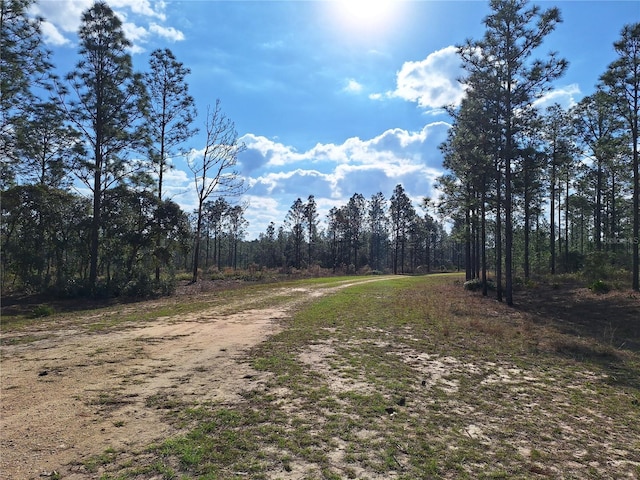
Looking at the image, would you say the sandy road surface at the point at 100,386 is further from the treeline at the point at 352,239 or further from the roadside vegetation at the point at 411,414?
the treeline at the point at 352,239

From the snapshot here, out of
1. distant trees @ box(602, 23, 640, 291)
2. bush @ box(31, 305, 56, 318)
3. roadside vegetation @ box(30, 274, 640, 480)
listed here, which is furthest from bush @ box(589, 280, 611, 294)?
bush @ box(31, 305, 56, 318)

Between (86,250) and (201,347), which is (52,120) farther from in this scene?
(201,347)

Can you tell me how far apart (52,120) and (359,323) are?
58.1 feet

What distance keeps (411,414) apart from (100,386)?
15.0 feet

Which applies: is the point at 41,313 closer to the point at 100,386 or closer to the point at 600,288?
the point at 100,386

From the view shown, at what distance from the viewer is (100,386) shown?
18.7 ft

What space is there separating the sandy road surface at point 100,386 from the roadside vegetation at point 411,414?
0.78 ft

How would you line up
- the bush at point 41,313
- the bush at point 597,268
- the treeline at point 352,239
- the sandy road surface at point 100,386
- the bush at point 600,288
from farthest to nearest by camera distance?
the treeline at point 352,239, the bush at point 597,268, the bush at point 600,288, the bush at point 41,313, the sandy road surface at point 100,386

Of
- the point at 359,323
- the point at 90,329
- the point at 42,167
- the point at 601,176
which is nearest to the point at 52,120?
the point at 42,167

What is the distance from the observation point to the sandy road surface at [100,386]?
3945mm

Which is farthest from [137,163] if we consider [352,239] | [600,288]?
[352,239]

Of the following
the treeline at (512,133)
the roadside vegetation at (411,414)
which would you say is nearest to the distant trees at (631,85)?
the treeline at (512,133)

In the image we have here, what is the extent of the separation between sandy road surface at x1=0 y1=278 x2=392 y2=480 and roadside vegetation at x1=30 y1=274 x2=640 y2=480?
0.78 feet

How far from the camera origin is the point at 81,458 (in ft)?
12.3
